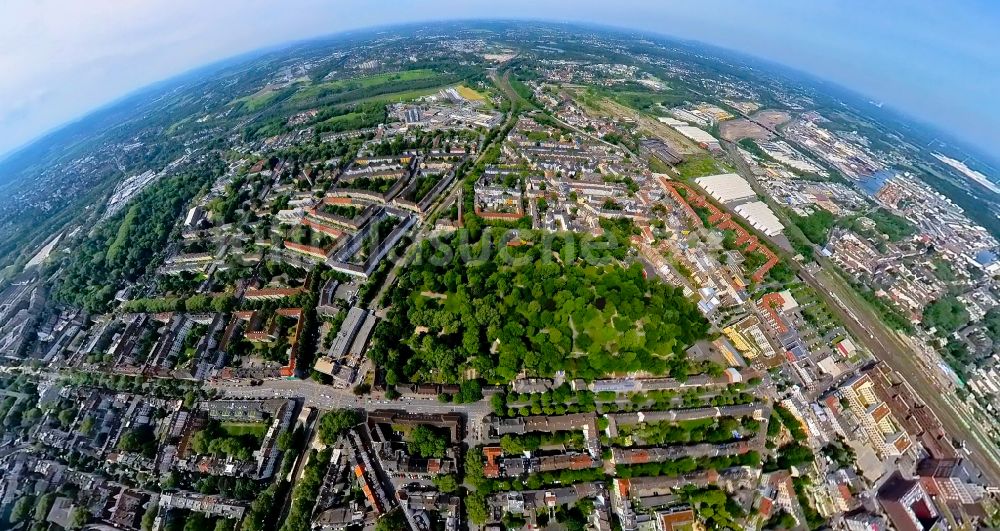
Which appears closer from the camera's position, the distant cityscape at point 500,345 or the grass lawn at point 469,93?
the distant cityscape at point 500,345

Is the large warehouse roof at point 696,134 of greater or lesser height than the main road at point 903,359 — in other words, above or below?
above

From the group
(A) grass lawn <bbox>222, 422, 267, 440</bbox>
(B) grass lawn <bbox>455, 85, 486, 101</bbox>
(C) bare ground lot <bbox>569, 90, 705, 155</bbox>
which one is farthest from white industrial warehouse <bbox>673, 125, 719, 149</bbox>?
(A) grass lawn <bbox>222, 422, 267, 440</bbox>

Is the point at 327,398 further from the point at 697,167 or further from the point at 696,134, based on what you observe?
the point at 696,134

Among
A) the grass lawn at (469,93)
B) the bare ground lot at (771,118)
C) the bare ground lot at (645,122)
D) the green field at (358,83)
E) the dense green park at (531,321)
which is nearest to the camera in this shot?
the dense green park at (531,321)

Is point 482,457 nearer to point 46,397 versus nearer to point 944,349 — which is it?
point 46,397

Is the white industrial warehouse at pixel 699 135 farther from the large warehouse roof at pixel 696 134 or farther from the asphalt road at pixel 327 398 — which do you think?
the asphalt road at pixel 327 398

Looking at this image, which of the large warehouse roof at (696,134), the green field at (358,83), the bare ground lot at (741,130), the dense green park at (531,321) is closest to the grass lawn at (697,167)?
the large warehouse roof at (696,134)
